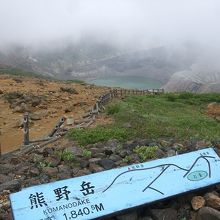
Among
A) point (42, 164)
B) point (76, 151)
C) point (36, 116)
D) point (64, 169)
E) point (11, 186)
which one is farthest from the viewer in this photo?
point (36, 116)

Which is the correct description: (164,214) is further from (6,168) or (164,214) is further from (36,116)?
(36,116)

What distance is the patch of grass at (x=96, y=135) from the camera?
15.6m

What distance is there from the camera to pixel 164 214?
9078mm

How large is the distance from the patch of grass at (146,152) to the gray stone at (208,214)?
3.45 m

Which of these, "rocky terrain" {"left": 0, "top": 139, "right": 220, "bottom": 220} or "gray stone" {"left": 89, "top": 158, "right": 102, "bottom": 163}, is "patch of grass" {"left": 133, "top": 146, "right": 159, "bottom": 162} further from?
"gray stone" {"left": 89, "top": 158, "right": 102, "bottom": 163}

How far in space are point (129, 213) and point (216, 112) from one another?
790 inches

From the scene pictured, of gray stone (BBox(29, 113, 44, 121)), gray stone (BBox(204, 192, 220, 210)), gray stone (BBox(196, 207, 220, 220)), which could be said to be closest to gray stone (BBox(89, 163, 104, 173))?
gray stone (BBox(204, 192, 220, 210))

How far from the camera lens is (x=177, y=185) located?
30.7ft

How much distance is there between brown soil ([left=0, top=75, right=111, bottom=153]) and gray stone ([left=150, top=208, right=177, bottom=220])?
10.3 metres

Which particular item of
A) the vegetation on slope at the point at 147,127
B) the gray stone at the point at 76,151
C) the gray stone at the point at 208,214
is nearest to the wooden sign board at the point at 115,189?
the gray stone at the point at 208,214

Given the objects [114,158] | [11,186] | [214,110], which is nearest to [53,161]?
[114,158]

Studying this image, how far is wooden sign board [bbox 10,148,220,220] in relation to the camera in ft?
27.6

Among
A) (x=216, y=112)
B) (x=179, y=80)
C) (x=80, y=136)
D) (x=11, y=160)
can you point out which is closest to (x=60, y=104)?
(x=216, y=112)

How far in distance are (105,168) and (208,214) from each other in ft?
11.6
